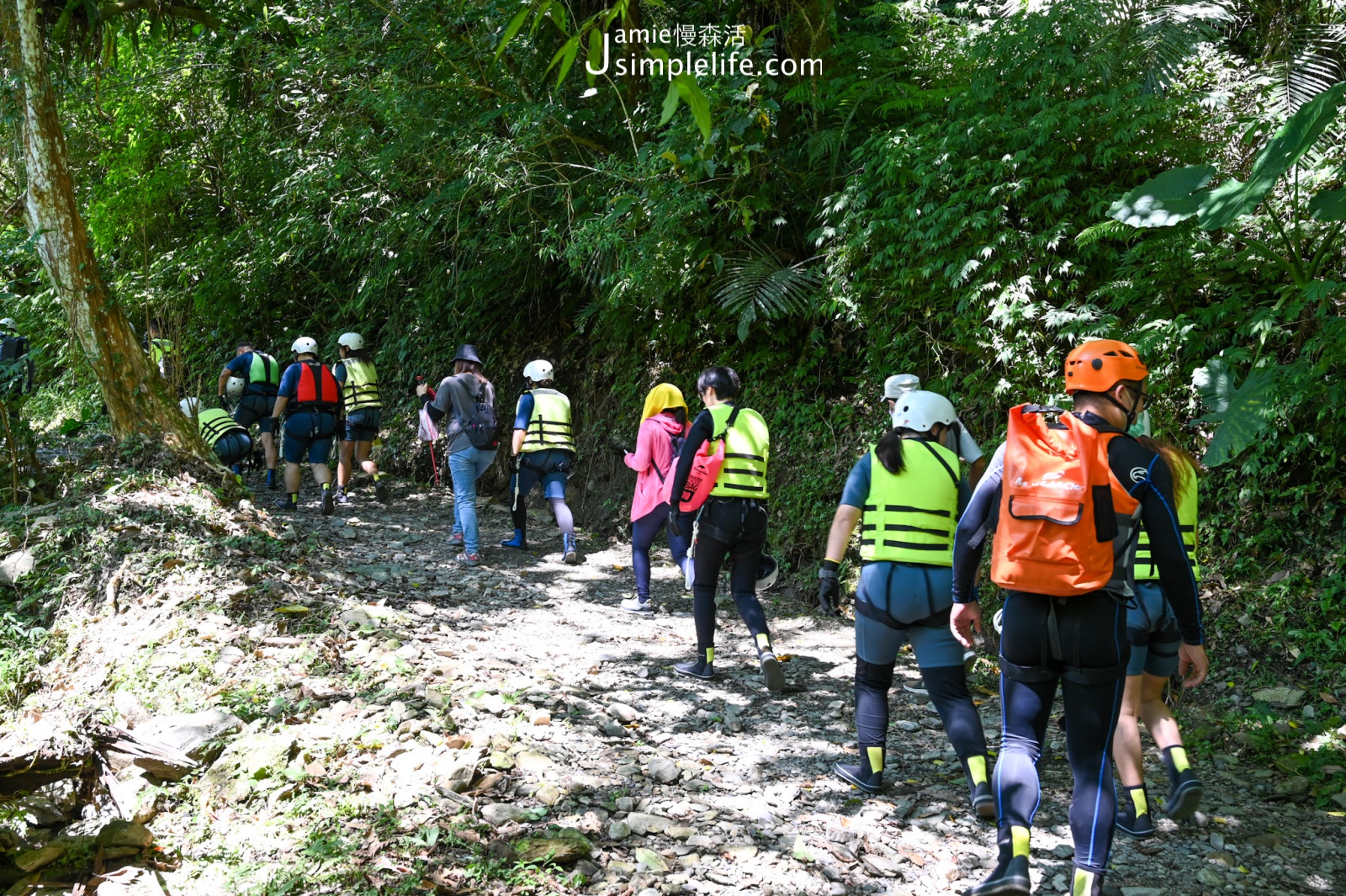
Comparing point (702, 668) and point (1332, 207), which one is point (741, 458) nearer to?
point (702, 668)

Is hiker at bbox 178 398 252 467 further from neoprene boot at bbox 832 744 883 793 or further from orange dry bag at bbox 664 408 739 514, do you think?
neoprene boot at bbox 832 744 883 793

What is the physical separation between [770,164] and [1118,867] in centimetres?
737

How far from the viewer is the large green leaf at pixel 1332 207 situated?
3.52m

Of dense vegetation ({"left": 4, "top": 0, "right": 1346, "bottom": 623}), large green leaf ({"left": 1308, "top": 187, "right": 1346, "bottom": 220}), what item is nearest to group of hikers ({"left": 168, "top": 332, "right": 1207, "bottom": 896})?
large green leaf ({"left": 1308, "top": 187, "right": 1346, "bottom": 220})

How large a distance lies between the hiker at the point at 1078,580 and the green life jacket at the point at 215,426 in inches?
437

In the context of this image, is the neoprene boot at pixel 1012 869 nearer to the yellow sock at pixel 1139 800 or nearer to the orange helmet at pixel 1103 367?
the yellow sock at pixel 1139 800

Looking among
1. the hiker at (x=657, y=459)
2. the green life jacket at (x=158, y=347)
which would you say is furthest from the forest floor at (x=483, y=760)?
the green life jacket at (x=158, y=347)

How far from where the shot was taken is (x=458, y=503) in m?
9.91

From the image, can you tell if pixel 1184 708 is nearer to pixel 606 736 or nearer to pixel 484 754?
pixel 606 736

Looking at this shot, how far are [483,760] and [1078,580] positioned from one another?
3.04 metres

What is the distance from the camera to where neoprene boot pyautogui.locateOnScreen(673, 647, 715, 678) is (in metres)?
6.61

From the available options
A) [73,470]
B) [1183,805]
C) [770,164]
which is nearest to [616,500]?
[770,164]

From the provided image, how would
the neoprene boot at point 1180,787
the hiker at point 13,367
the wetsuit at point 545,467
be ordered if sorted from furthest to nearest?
1. the wetsuit at point 545,467
2. the hiker at point 13,367
3. the neoprene boot at point 1180,787

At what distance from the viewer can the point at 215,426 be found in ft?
39.7
